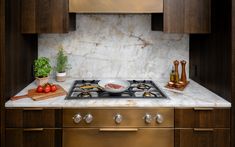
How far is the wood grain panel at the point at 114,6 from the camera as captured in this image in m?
2.10

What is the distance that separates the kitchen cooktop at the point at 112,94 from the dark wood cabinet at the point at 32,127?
0.64 feet

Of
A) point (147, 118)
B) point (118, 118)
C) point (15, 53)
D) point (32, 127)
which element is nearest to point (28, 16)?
point (15, 53)

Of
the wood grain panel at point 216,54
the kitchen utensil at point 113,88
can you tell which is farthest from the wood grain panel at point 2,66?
the wood grain panel at point 216,54

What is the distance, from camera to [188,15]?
6.89ft

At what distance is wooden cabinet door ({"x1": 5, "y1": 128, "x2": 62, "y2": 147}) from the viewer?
5.86 ft

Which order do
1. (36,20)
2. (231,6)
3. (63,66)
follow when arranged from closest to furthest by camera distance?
(231,6), (36,20), (63,66)

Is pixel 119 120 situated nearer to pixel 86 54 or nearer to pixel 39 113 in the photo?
pixel 39 113

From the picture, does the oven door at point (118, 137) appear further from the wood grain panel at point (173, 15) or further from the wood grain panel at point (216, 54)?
the wood grain panel at point (173, 15)

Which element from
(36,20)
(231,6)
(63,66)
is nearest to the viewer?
(231,6)

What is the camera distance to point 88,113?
180 centimetres

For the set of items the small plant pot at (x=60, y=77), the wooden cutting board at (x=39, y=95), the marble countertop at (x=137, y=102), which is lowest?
the marble countertop at (x=137, y=102)

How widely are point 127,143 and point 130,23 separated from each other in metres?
1.25

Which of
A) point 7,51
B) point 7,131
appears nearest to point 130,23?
point 7,51

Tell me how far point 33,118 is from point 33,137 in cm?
13
